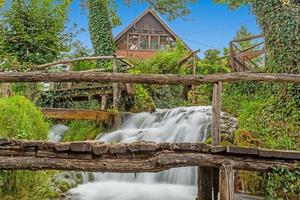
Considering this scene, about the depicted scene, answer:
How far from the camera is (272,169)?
5.20 meters

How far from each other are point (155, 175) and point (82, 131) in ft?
13.4

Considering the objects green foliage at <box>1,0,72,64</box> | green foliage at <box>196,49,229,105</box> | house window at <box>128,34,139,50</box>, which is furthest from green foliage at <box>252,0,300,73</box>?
house window at <box>128,34,139,50</box>

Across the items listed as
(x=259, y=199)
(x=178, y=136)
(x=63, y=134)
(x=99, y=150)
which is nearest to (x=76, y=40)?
(x=63, y=134)

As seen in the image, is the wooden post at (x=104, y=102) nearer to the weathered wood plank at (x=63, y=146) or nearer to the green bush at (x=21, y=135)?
the green bush at (x=21, y=135)

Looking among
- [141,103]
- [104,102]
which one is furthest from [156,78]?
[141,103]

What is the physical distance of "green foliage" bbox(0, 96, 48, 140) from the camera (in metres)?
5.86

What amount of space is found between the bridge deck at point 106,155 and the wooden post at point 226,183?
0.07 metres

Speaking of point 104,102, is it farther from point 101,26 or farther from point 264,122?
point 101,26

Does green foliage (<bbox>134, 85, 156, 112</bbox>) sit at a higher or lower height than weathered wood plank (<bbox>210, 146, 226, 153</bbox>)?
higher

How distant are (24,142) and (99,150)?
0.86 m

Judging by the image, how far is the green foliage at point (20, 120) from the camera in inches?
231

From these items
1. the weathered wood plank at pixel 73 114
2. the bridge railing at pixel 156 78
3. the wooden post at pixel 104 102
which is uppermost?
the wooden post at pixel 104 102

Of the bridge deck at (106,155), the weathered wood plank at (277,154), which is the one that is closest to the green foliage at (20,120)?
the bridge deck at (106,155)

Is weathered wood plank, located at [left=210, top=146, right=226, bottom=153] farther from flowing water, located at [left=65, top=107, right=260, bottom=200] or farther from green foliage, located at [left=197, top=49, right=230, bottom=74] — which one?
green foliage, located at [left=197, top=49, right=230, bottom=74]
